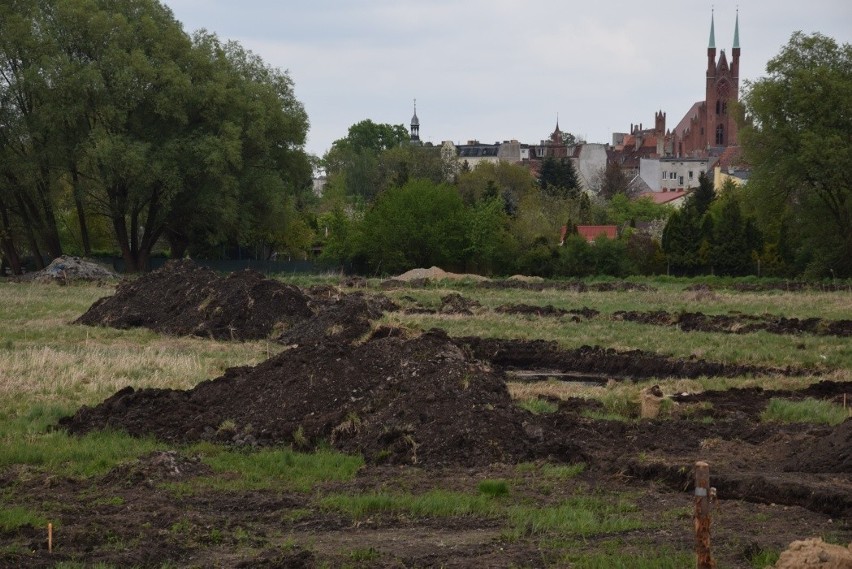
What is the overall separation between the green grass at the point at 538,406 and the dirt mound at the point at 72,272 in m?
43.9

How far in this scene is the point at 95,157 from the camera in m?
62.8

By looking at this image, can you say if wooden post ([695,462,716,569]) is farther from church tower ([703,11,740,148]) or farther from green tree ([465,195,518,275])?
church tower ([703,11,740,148])

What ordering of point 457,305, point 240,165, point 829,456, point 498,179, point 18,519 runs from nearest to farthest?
point 18,519 → point 829,456 → point 457,305 → point 240,165 → point 498,179

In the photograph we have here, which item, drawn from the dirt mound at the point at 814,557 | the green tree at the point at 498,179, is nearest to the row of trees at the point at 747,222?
the green tree at the point at 498,179

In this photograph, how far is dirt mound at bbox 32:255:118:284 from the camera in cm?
6062

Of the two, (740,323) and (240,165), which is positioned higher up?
(240,165)

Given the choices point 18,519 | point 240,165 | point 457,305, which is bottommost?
point 457,305

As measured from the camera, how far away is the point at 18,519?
1147 cm

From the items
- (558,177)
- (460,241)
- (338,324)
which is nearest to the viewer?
(338,324)

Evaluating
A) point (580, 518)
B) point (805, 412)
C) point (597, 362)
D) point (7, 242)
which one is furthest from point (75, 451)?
point (7, 242)

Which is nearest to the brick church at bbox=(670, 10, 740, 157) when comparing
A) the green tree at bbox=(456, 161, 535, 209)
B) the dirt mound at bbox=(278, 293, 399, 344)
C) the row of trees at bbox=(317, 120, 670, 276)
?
the green tree at bbox=(456, 161, 535, 209)

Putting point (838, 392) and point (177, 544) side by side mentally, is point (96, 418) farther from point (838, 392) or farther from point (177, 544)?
point (838, 392)

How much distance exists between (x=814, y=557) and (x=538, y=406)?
1139 cm

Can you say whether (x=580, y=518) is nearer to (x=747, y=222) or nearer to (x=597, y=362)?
(x=597, y=362)
